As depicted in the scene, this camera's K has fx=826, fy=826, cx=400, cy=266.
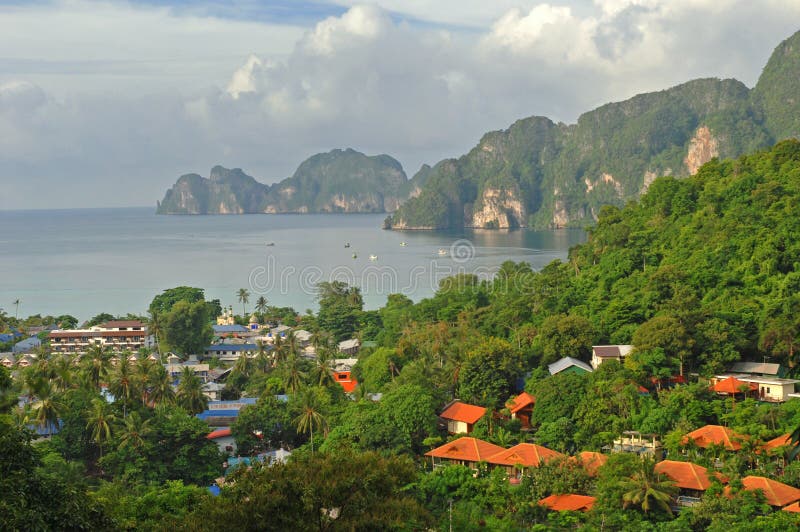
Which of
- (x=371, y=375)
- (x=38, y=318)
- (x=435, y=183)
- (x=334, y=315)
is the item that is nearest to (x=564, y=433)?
(x=371, y=375)

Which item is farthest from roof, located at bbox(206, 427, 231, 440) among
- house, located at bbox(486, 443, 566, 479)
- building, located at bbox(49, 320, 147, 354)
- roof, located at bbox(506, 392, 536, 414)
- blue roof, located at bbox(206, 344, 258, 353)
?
building, located at bbox(49, 320, 147, 354)

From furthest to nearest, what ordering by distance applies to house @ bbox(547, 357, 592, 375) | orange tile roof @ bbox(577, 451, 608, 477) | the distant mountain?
the distant mountain
house @ bbox(547, 357, 592, 375)
orange tile roof @ bbox(577, 451, 608, 477)

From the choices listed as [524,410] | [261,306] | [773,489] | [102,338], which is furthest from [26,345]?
[773,489]

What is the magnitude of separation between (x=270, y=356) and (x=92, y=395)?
8263mm

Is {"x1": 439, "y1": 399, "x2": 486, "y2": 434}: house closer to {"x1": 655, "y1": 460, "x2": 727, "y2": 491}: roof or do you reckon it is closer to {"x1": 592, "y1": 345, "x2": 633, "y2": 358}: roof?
{"x1": 592, "y1": 345, "x2": 633, "y2": 358}: roof

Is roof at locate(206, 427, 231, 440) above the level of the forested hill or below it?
below

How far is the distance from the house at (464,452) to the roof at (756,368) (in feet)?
20.5

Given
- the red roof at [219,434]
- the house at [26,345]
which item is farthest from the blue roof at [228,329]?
the red roof at [219,434]

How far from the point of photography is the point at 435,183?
11344cm

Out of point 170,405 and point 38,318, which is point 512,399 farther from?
point 38,318

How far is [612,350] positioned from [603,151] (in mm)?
83710

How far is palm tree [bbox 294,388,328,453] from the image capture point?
17812 millimetres

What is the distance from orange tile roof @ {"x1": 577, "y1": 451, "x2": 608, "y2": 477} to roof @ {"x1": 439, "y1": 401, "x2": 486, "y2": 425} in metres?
3.23

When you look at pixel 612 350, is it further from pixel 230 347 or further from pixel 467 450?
pixel 230 347
